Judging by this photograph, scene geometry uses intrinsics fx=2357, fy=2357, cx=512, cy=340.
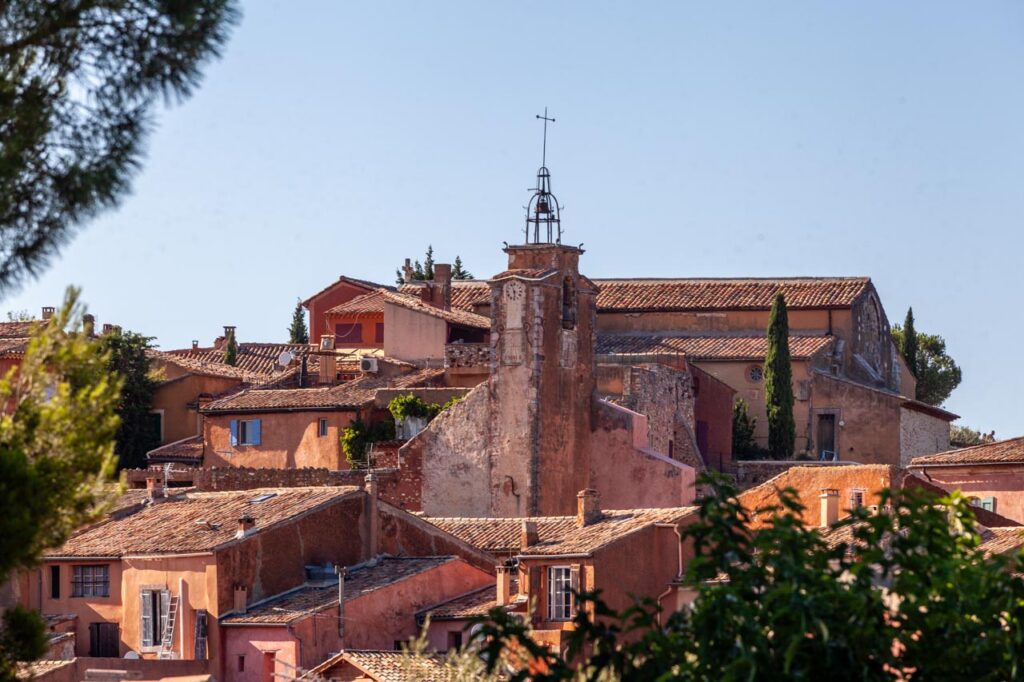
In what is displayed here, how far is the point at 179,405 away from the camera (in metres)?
61.0

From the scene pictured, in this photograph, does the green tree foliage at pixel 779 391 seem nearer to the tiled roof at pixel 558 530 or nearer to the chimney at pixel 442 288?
the chimney at pixel 442 288

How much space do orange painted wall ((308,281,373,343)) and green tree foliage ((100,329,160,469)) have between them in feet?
33.3

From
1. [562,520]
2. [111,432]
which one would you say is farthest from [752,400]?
[111,432]

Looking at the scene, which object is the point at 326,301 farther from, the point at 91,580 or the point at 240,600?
the point at 240,600

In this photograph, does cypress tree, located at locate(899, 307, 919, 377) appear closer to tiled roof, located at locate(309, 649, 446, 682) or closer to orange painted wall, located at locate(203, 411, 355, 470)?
orange painted wall, located at locate(203, 411, 355, 470)

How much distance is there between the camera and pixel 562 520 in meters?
42.0

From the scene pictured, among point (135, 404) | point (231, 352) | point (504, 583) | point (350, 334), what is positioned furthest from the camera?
point (231, 352)

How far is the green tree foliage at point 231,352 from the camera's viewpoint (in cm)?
6894

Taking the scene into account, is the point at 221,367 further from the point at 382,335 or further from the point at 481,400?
the point at 481,400

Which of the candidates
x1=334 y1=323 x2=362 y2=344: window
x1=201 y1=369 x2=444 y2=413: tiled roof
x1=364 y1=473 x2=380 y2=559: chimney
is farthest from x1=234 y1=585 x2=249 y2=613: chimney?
x1=334 y1=323 x2=362 y2=344: window

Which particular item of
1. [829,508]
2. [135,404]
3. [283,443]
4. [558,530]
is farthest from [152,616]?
[135,404]

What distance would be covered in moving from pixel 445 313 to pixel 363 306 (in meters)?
6.82

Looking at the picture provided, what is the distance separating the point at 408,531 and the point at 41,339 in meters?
28.2

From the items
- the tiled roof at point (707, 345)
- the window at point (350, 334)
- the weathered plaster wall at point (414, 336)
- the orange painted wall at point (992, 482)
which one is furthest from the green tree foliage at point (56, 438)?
the window at point (350, 334)
